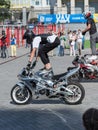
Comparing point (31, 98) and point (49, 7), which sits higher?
point (49, 7)

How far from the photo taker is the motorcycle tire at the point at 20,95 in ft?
31.8

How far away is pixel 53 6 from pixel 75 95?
316 feet

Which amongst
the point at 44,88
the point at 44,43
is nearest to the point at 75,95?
the point at 44,88

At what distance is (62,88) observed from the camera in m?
9.62

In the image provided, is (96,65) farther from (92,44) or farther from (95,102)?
(95,102)

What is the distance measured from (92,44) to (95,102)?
4.41m

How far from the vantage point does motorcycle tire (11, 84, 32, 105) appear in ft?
31.8

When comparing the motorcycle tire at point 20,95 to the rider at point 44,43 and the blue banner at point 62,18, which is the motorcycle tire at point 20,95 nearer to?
the rider at point 44,43

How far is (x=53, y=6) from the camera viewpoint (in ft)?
344

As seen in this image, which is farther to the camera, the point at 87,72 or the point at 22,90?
the point at 87,72

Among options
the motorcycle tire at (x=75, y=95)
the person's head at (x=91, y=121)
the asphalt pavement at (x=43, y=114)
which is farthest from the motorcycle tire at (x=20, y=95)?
the person's head at (x=91, y=121)

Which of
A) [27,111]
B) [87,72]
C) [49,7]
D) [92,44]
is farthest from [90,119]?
[49,7]

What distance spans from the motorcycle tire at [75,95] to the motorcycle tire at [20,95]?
0.74 m

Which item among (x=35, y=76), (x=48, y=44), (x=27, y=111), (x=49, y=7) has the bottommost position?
(x=27, y=111)
